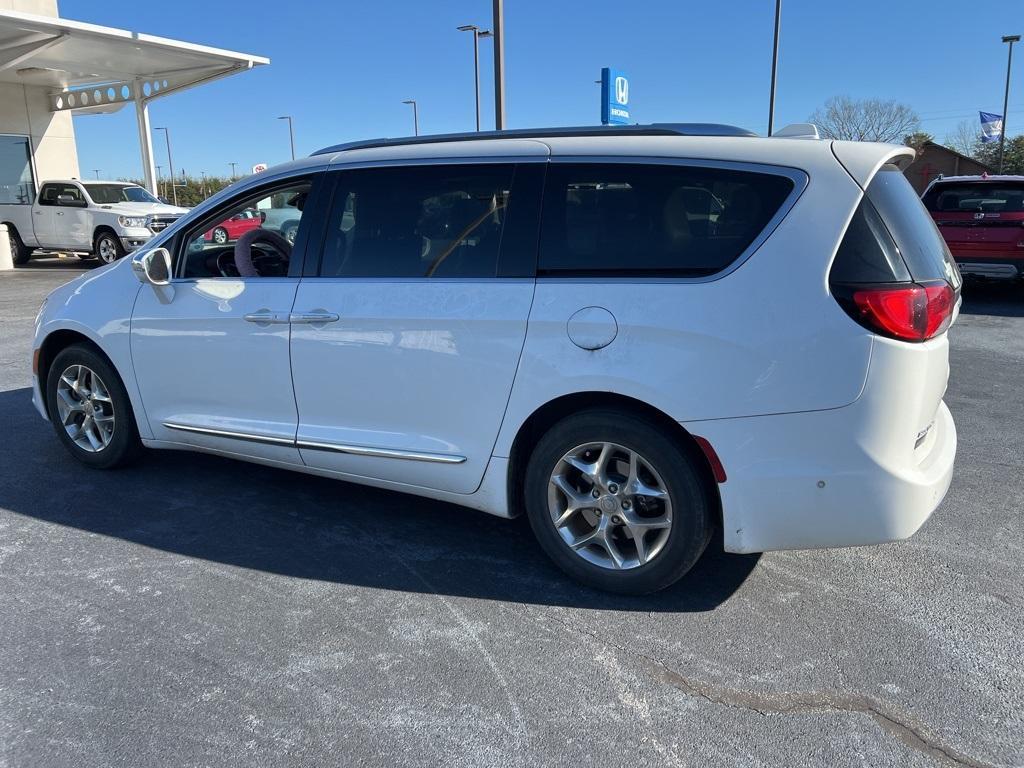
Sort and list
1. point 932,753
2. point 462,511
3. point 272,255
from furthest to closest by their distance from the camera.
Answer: point 272,255 → point 462,511 → point 932,753

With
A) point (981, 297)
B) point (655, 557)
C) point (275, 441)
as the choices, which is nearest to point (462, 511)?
point (275, 441)

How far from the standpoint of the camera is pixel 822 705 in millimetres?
2641

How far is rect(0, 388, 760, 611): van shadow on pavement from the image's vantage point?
Result: 3.46 meters

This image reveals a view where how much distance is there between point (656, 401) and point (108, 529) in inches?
109

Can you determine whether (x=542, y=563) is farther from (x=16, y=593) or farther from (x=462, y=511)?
(x=16, y=593)

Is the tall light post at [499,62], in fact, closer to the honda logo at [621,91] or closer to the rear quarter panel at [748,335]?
the honda logo at [621,91]

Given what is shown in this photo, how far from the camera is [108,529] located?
4004 millimetres

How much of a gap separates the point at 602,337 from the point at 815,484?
0.93 m

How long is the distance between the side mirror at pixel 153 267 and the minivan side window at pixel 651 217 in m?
2.14

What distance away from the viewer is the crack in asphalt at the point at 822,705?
246 centimetres

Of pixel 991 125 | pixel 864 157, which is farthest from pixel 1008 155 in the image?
pixel 864 157

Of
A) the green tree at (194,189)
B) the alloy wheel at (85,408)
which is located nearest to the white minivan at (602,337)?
the alloy wheel at (85,408)

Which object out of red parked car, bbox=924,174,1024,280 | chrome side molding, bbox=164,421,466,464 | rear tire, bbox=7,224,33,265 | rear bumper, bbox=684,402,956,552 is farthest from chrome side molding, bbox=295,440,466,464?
rear tire, bbox=7,224,33,265

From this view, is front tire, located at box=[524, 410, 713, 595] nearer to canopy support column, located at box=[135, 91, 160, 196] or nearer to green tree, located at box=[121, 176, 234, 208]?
canopy support column, located at box=[135, 91, 160, 196]
